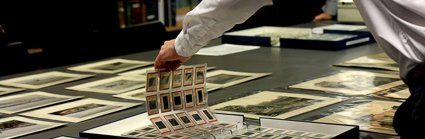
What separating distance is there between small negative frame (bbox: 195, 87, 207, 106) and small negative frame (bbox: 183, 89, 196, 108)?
0.04ft

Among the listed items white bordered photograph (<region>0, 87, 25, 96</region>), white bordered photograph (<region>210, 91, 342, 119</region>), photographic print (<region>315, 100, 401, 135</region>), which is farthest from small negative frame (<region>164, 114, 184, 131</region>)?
white bordered photograph (<region>0, 87, 25, 96</region>)

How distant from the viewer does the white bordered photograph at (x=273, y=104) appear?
89.9 inches

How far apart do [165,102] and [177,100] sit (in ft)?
0.12

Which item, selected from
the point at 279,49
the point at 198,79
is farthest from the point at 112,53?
the point at 198,79

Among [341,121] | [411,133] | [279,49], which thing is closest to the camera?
[411,133]

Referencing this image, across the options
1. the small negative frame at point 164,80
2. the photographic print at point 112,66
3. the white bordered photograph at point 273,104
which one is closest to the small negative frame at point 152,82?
the small negative frame at point 164,80

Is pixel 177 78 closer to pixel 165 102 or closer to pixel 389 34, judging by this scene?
pixel 165 102

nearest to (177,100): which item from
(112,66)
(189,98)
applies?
(189,98)

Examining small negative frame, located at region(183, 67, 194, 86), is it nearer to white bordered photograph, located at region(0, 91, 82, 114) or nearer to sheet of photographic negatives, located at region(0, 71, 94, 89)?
white bordered photograph, located at region(0, 91, 82, 114)

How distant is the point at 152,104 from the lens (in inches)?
78.6

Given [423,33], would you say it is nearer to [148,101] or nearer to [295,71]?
[148,101]

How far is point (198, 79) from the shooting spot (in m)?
2.08

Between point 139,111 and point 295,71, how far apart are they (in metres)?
0.85

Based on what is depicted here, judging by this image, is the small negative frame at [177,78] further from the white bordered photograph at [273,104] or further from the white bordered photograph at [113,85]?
the white bordered photograph at [113,85]
